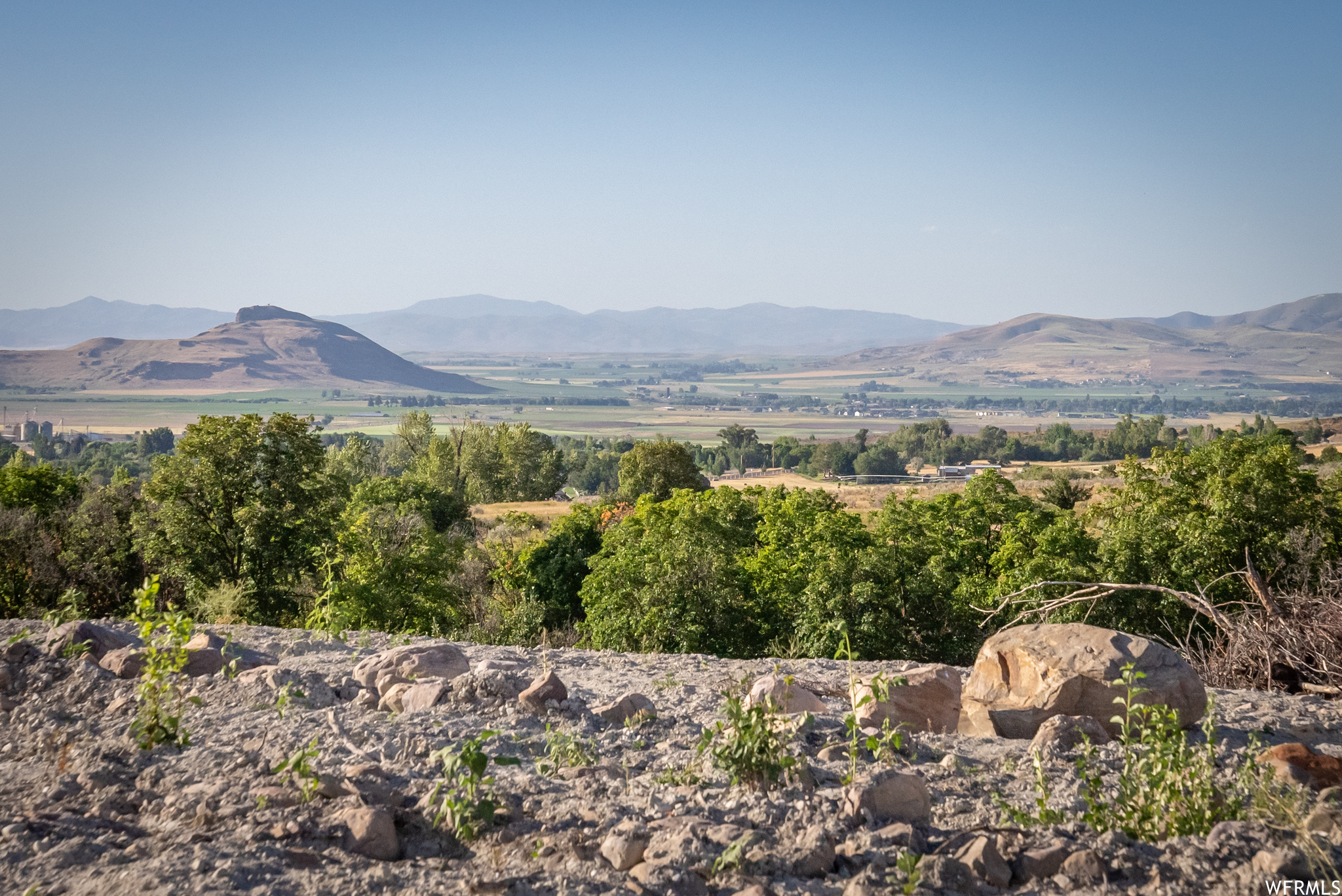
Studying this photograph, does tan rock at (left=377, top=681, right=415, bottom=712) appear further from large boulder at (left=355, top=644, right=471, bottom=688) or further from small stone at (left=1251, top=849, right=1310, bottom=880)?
small stone at (left=1251, top=849, right=1310, bottom=880)

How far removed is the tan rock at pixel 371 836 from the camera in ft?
14.4

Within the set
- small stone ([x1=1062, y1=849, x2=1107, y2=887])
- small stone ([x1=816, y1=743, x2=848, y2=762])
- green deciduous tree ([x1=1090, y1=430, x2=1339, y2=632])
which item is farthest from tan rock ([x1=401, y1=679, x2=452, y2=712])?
green deciduous tree ([x1=1090, y1=430, x2=1339, y2=632])

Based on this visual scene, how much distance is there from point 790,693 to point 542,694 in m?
2.04

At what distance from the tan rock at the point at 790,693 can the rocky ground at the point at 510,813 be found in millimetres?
197

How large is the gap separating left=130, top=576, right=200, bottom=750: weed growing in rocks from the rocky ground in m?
0.13

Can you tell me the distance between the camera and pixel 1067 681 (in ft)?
24.2

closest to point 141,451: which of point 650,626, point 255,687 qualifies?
point 650,626

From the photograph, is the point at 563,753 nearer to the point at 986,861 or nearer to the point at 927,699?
the point at 986,861

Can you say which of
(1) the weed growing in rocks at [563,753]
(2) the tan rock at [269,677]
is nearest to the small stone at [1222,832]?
(1) the weed growing in rocks at [563,753]

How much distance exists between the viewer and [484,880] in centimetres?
415

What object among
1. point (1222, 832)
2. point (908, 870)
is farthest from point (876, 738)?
point (1222, 832)

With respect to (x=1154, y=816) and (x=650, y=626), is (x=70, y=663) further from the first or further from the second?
(x=650, y=626)

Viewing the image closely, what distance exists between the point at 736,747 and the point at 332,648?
662 centimetres

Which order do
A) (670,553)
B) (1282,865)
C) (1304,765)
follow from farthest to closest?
(670,553)
(1304,765)
(1282,865)
